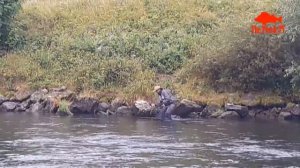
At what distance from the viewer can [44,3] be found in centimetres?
5072

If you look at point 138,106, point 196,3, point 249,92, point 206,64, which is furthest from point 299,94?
point 196,3

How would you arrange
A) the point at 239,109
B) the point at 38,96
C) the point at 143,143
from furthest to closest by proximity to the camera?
1. the point at 38,96
2. the point at 239,109
3. the point at 143,143

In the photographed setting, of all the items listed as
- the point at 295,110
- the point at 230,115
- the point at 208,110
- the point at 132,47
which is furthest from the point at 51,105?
the point at 295,110

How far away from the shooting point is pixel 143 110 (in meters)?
35.5

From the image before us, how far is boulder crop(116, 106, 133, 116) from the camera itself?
36031mm

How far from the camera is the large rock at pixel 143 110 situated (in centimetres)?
3550

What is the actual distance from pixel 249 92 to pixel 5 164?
18593 mm

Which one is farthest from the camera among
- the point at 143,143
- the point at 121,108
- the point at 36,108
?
the point at 36,108

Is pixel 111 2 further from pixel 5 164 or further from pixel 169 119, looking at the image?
pixel 5 164

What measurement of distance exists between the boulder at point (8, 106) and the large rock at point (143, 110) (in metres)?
6.90

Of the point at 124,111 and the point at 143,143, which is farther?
the point at 124,111

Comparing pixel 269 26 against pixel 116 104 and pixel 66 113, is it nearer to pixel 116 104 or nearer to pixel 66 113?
pixel 116 104

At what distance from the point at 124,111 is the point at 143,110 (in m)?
1.24

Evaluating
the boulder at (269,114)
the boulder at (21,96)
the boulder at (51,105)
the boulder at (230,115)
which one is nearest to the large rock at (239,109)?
the boulder at (230,115)
